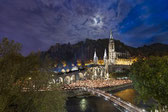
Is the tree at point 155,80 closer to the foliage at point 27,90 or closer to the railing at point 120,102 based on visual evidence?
the railing at point 120,102

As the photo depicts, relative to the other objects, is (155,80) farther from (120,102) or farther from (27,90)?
(120,102)

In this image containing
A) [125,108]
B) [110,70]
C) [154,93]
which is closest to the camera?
[154,93]

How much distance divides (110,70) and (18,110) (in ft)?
278

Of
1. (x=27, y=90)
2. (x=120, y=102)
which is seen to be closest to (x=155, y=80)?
(x=27, y=90)

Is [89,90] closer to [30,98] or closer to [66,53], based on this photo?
[30,98]

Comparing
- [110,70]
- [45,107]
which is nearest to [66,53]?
[110,70]

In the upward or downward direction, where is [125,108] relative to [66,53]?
downward

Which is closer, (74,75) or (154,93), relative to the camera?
(154,93)

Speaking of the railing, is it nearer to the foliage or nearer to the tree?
the tree

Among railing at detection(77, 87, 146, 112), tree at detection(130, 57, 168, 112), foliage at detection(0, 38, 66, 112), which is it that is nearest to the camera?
foliage at detection(0, 38, 66, 112)

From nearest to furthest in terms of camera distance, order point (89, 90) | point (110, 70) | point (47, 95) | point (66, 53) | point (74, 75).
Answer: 1. point (47, 95)
2. point (89, 90)
3. point (74, 75)
4. point (110, 70)
5. point (66, 53)

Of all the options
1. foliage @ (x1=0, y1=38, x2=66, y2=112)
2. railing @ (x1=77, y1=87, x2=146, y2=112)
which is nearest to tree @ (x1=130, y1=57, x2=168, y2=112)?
railing @ (x1=77, y1=87, x2=146, y2=112)

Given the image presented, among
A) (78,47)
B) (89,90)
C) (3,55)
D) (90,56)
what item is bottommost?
(89,90)

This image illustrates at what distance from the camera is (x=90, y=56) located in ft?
438
